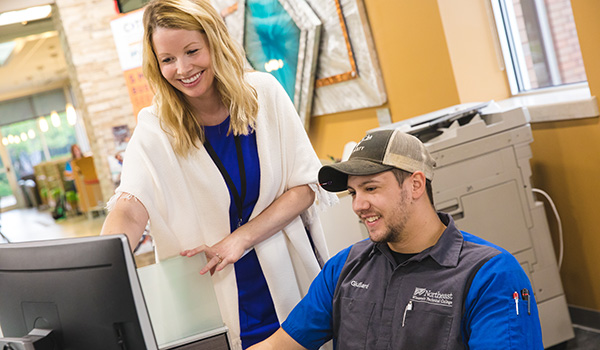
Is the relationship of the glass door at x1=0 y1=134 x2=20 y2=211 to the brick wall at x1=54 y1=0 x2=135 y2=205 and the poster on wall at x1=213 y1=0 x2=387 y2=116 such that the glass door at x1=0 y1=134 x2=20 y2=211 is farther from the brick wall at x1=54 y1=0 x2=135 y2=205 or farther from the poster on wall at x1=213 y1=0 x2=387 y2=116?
the poster on wall at x1=213 y1=0 x2=387 y2=116

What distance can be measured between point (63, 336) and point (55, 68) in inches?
685

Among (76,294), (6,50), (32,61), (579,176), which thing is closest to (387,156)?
(76,294)

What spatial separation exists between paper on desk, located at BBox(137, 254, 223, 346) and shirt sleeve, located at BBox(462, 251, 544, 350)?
605 mm

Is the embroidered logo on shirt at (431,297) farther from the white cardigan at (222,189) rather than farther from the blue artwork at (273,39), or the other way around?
the blue artwork at (273,39)

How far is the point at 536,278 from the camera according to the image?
3041 millimetres

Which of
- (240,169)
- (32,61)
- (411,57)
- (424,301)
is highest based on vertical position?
(32,61)

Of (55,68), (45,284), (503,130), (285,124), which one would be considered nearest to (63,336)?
(45,284)

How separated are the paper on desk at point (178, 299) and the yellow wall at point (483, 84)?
83.7 inches

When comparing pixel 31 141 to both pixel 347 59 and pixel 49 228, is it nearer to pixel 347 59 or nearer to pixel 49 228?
pixel 49 228

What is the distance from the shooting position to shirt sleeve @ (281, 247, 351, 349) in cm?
169

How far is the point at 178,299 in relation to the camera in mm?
1583

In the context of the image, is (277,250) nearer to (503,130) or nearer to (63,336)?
(63,336)

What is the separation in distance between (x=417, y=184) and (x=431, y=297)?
0.91 feet

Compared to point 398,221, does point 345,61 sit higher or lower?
higher
